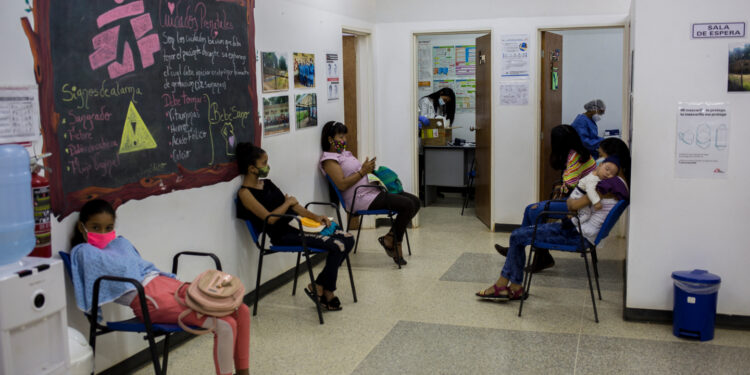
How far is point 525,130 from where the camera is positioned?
22.5ft

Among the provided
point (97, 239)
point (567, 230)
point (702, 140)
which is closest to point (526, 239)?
point (567, 230)

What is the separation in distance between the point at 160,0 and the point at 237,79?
2.78 ft

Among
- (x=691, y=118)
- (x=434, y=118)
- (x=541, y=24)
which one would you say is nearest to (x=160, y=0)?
(x=691, y=118)

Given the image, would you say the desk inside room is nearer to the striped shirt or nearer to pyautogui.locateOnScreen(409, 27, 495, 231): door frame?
pyautogui.locateOnScreen(409, 27, 495, 231): door frame

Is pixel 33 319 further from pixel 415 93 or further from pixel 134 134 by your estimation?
pixel 415 93

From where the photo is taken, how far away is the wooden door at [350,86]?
7047 mm

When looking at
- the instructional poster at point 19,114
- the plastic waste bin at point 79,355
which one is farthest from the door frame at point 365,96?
the plastic waste bin at point 79,355

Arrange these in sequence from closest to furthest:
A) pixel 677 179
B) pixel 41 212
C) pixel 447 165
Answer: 1. pixel 41 212
2. pixel 677 179
3. pixel 447 165

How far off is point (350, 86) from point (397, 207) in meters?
1.84

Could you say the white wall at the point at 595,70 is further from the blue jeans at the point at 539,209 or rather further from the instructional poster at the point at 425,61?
the blue jeans at the point at 539,209

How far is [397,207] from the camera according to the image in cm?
577

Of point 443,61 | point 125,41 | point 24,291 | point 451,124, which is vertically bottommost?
point 24,291

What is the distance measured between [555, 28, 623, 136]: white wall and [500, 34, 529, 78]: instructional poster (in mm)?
2955

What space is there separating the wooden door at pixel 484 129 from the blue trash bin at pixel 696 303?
3188mm
